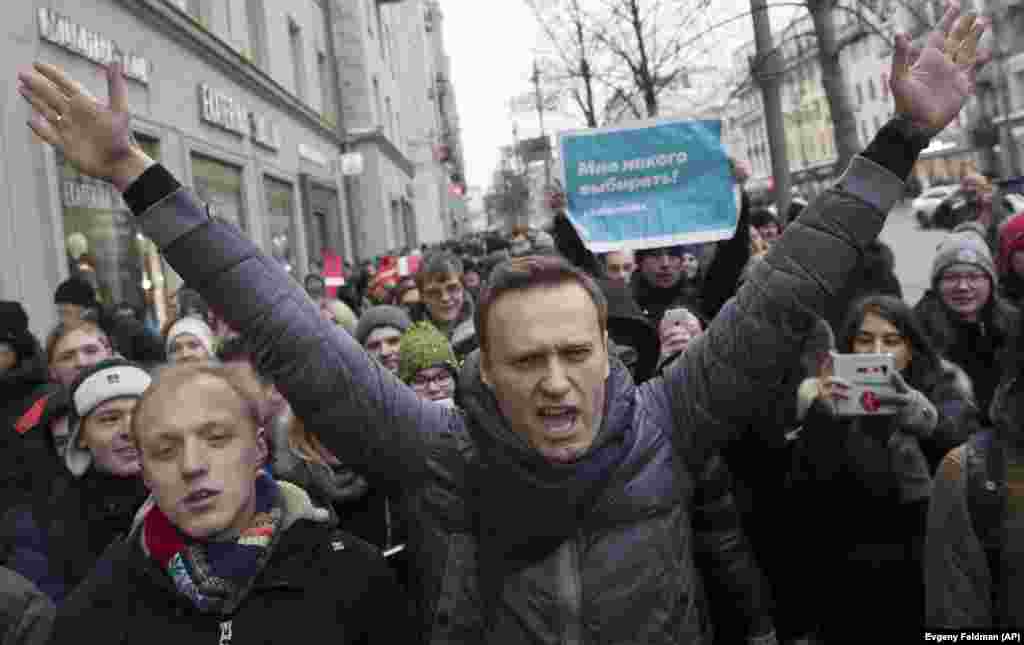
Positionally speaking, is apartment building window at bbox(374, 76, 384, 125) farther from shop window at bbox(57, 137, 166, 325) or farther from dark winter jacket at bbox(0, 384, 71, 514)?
dark winter jacket at bbox(0, 384, 71, 514)

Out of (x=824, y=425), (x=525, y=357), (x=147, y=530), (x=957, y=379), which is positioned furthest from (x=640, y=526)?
(x=957, y=379)

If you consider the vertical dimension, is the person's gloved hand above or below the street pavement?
below

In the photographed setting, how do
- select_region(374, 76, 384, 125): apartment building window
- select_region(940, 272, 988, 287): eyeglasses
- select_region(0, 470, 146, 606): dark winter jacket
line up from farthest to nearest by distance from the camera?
select_region(374, 76, 384, 125): apartment building window, select_region(940, 272, 988, 287): eyeglasses, select_region(0, 470, 146, 606): dark winter jacket

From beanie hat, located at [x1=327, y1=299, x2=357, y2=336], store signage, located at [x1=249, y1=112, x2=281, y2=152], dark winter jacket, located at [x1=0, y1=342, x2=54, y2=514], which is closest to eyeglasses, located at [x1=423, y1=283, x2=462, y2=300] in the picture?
beanie hat, located at [x1=327, y1=299, x2=357, y2=336]

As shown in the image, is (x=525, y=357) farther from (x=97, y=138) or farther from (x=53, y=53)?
(x=53, y=53)

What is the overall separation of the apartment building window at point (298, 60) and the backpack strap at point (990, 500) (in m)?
21.8

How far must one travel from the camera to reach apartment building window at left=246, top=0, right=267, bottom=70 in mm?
18641

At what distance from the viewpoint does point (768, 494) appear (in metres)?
3.73

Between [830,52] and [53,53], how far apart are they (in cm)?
745

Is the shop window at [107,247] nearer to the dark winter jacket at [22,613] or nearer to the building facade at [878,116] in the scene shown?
the dark winter jacket at [22,613]

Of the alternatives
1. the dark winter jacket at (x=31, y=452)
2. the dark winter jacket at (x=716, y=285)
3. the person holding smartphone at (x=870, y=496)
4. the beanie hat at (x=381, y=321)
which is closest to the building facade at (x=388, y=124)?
the beanie hat at (x=381, y=321)

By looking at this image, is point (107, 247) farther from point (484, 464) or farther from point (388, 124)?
point (388, 124)

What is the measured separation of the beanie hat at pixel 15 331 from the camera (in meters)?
4.77

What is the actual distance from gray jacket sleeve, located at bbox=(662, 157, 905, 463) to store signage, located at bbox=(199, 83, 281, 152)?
42.7ft
